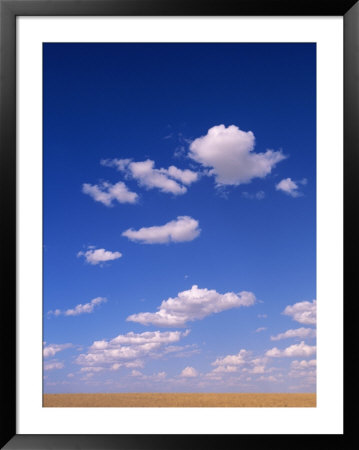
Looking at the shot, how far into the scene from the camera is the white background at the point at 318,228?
54.7 inches

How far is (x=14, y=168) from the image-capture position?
4.65 feet

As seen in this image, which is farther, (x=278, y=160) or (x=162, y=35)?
(x=278, y=160)

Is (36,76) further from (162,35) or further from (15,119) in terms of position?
(162,35)

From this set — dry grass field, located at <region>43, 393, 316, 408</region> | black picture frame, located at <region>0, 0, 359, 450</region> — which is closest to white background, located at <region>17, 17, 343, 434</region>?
black picture frame, located at <region>0, 0, 359, 450</region>

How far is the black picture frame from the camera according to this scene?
136 centimetres

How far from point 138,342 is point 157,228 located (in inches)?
26.9

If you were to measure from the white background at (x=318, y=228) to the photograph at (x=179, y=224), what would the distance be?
4cm

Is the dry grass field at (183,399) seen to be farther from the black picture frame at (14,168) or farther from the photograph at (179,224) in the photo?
the black picture frame at (14,168)

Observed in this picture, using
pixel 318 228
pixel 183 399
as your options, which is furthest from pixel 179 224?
pixel 318 228

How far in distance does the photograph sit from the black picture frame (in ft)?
0.32

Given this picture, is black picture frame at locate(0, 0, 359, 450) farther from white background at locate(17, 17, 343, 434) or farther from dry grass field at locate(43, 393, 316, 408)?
dry grass field at locate(43, 393, 316, 408)

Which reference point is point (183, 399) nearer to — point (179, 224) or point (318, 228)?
point (318, 228)

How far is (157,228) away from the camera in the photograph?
288cm

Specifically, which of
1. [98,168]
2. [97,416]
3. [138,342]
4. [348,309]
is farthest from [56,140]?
[348,309]
